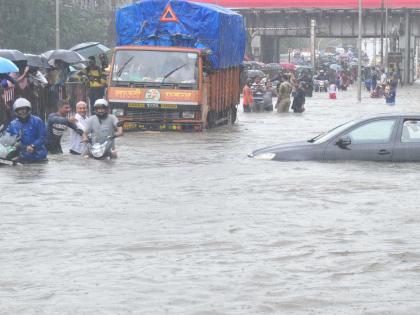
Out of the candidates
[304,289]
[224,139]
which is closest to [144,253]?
[304,289]

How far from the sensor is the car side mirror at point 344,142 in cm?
1923

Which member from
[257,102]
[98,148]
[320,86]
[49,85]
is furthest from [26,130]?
[320,86]

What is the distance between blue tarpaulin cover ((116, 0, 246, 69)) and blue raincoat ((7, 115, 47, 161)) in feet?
34.8

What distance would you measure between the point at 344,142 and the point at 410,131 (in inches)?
38.4

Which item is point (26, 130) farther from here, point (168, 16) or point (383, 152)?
point (168, 16)

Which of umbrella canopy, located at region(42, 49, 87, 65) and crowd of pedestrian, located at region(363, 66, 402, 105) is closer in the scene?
umbrella canopy, located at region(42, 49, 87, 65)

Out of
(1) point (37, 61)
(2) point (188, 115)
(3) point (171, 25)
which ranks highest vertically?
(3) point (171, 25)

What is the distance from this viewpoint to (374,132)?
19.2 meters

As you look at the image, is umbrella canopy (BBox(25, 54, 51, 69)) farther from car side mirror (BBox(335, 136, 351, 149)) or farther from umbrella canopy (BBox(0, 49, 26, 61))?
car side mirror (BBox(335, 136, 351, 149))

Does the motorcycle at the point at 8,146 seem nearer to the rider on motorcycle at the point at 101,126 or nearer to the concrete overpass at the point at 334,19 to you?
the rider on motorcycle at the point at 101,126

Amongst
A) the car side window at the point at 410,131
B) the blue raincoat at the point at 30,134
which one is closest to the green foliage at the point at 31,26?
the blue raincoat at the point at 30,134

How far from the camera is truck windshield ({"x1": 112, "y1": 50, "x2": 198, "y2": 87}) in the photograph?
29297mm

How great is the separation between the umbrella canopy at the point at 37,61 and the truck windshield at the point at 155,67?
2180 millimetres

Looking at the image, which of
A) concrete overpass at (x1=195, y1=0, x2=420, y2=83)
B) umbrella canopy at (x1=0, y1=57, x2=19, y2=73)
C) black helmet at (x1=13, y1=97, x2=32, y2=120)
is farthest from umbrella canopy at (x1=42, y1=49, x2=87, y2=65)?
concrete overpass at (x1=195, y1=0, x2=420, y2=83)
